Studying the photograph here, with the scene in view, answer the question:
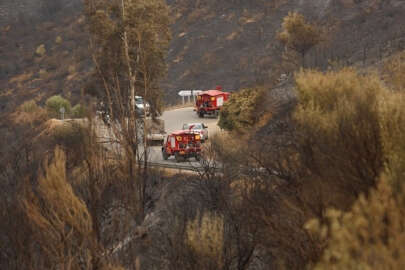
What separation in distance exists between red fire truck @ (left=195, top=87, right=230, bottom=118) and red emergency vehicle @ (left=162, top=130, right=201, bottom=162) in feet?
41.4

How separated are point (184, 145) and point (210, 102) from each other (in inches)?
525

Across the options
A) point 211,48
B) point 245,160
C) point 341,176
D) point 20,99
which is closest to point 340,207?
point 341,176

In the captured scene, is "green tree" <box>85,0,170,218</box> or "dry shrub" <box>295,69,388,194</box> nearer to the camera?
"dry shrub" <box>295,69,388,194</box>

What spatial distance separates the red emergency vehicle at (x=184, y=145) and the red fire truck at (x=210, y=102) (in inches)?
497

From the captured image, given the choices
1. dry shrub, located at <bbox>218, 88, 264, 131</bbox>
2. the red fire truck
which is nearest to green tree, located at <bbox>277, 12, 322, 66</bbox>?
the red fire truck

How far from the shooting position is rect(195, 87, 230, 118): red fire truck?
41.5 metres

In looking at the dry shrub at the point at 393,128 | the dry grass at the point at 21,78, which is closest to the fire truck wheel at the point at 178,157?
the dry shrub at the point at 393,128

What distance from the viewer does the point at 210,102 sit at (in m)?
41.7

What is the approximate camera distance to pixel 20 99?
75375 mm

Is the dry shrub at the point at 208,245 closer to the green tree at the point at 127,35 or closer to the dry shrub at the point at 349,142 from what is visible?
the dry shrub at the point at 349,142

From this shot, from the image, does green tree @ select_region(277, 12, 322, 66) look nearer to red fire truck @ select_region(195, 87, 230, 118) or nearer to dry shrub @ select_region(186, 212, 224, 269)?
red fire truck @ select_region(195, 87, 230, 118)

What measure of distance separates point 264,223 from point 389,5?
160 ft

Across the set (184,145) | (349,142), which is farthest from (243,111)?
(349,142)

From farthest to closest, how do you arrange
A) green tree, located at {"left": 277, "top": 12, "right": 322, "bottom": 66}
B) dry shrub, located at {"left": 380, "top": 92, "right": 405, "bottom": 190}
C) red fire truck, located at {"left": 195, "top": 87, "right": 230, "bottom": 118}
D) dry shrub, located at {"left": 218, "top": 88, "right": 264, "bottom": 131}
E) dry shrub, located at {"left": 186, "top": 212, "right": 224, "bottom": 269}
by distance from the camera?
green tree, located at {"left": 277, "top": 12, "right": 322, "bottom": 66} < red fire truck, located at {"left": 195, "top": 87, "right": 230, "bottom": 118} < dry shrub, located at {"left": 218, "top": 88, "right": 264, "bottom": 131} < dry shrub, located at {"left": 186, "top": 212, "right": 224, "bottom": 269} < dry shrub, located at {"left": 380, "top": 92, "right": 405, "bottom": 190}
